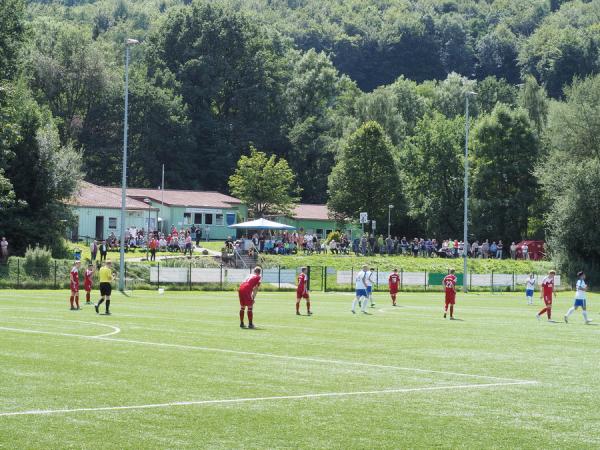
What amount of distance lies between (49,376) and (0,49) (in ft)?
187

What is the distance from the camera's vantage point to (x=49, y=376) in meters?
19.4

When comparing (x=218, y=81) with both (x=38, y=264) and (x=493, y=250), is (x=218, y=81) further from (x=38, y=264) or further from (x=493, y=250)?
(x=38, y=264)

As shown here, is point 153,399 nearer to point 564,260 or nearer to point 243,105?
point 564,260

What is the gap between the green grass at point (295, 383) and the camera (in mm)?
14328

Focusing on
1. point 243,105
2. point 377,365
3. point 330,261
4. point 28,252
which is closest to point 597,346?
point 377,365

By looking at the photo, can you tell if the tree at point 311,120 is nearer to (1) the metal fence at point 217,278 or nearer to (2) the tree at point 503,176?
(2) the tree at point 503,176

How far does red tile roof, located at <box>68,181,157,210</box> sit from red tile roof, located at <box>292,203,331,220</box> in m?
18.2

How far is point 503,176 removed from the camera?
106438 mm

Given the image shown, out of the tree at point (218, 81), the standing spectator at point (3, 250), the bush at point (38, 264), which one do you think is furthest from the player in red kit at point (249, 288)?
the tree at point (218, 81)

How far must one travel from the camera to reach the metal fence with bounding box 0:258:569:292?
61.7 metres

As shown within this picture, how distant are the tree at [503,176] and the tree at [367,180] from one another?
26.2ft

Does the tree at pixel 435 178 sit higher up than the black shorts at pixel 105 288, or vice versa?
the tree at pixel 435 178

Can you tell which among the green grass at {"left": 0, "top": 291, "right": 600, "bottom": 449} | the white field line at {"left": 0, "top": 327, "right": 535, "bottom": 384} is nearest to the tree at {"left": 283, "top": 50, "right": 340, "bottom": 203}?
the green grass at {"left": 0, "top": 291, "right": 600, "bottom": 449}

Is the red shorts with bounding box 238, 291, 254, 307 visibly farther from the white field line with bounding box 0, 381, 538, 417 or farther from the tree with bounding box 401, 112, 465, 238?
the tree with bounding box 401, 112, 465, 238
